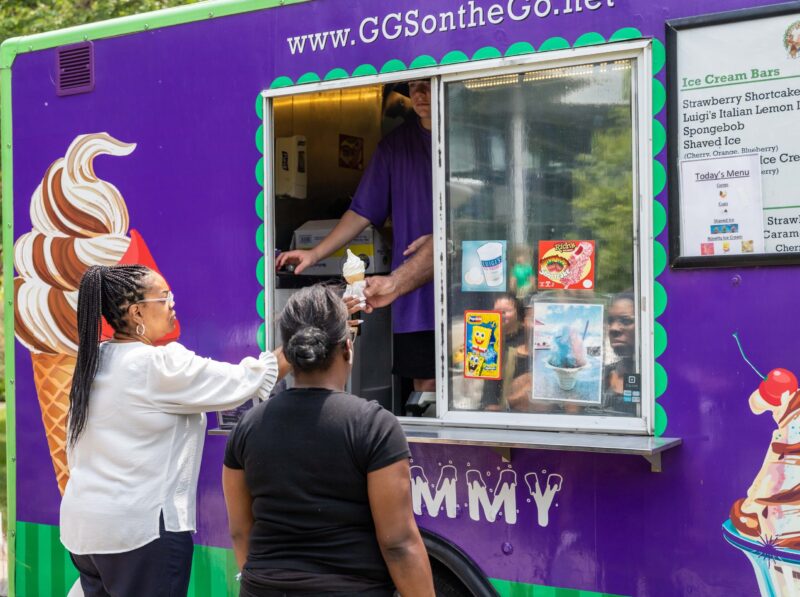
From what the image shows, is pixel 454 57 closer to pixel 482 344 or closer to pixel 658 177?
pixel 658 177

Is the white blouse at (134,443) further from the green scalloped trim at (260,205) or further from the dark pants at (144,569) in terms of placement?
the green scalloped trim at (260,205)

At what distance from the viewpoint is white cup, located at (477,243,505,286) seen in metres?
3.82

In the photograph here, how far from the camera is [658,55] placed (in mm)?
3420

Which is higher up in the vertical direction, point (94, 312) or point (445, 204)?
point (445, 204)

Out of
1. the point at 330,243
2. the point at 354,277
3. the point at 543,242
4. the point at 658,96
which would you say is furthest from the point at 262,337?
the point at 658,96

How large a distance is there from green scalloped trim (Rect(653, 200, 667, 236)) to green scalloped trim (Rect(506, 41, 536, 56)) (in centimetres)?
73

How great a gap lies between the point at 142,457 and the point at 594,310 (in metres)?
1.59

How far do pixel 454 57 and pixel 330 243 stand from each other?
119 cm

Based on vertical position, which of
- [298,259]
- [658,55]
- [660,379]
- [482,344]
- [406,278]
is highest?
[658,55]

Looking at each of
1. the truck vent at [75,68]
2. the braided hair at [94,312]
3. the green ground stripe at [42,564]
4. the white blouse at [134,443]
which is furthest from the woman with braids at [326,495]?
the truck vent at [75,68]

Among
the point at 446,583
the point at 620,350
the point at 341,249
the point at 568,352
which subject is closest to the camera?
the point at 620,350

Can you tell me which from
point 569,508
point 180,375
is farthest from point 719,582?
point 180,375

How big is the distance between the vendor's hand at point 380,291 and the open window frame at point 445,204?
0.40 metres

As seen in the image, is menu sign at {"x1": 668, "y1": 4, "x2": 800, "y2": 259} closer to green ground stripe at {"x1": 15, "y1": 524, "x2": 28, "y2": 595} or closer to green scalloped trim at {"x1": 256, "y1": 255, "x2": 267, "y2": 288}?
green scalloped trim at {"x1": 256, "y1": 255, "x2": 267, "y2": 288}
